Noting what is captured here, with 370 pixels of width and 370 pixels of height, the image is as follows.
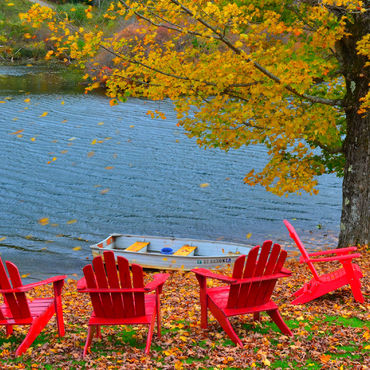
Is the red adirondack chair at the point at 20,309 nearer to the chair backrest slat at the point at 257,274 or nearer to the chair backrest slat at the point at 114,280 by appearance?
the chair backrest slat at the point at 114,280

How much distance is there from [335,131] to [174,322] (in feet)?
18.5

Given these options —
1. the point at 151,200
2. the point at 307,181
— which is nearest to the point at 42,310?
the point at 307,181

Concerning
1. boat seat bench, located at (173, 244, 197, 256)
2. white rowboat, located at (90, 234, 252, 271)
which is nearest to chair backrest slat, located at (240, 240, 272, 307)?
white rowboat, located at (90, 234, 252, 271)

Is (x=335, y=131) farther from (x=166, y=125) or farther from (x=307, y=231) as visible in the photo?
(x=166, y=125)

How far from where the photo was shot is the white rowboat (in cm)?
1202

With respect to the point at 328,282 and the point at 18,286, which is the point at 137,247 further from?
the point at 18,286

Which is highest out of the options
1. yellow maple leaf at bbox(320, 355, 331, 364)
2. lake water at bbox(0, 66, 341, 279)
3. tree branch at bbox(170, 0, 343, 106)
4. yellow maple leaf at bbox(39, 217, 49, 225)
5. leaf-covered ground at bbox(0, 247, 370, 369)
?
tree branch at bbox(170, 0, 343, 106)

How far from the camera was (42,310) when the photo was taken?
5.13 m

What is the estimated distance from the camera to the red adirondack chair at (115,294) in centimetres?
464

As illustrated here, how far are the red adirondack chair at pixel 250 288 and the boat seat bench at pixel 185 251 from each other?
725cm

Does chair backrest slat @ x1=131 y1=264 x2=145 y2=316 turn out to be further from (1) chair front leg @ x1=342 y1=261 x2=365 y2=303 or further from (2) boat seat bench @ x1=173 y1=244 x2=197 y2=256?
(2) boat seat bench @ x1=173 y1=244 x2=197 y2=256

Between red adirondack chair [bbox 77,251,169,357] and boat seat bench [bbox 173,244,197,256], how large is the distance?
7528mm

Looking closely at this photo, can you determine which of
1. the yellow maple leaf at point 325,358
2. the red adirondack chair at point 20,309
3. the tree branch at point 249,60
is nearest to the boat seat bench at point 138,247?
the tree branch at point 249,60

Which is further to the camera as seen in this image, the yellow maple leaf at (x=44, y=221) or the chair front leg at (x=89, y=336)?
the yellow maple leaf at (x=44, y=221)
